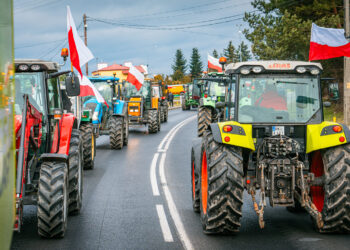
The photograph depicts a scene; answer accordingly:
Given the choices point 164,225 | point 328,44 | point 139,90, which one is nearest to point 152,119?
point 139,90

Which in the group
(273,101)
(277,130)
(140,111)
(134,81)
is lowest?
(140,111)

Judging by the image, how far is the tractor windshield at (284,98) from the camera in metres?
7.47

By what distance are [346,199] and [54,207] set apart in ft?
12.0

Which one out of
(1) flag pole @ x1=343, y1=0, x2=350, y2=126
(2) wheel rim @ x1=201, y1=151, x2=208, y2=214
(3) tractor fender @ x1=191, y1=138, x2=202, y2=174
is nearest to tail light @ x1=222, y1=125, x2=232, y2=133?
(2) wheel rim @ x1=201, y1=151, x2=208, y2=214

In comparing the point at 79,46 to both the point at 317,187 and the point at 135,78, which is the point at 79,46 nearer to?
the point at 317,187

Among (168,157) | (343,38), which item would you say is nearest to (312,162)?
(168,157)

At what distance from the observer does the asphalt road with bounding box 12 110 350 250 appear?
22.3ft

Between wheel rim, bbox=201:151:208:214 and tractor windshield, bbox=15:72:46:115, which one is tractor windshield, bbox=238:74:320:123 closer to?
wheel rim, bbox=201:151:208:214

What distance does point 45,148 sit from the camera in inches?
313

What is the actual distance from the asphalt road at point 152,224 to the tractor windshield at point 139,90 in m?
13.7

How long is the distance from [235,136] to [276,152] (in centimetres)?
60

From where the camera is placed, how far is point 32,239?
7.02 meters

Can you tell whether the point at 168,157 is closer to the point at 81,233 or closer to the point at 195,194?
the point at 195,194

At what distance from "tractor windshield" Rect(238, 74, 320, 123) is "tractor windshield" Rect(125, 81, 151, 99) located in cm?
1926
